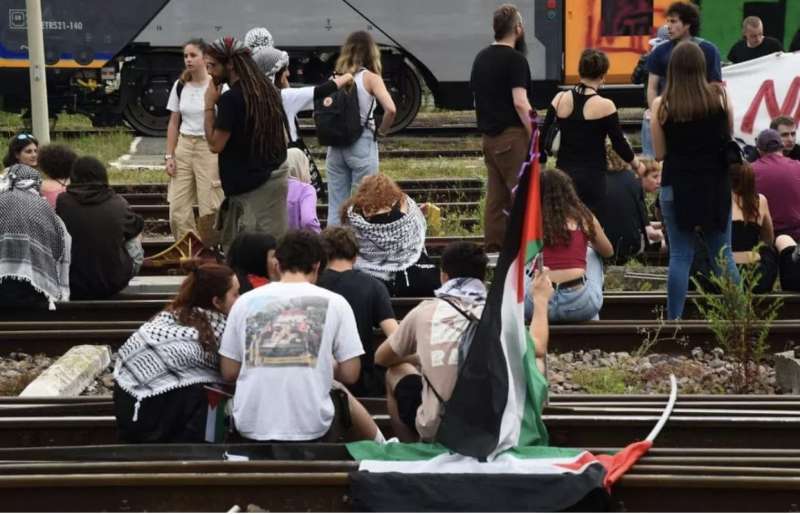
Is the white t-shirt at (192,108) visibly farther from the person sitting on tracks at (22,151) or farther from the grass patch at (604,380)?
the grass patch at (604,380)

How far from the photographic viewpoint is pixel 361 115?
1007 cm

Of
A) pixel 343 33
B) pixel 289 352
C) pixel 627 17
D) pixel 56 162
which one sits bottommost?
pixel 289 352

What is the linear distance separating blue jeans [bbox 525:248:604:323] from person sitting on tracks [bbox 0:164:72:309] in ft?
9.36

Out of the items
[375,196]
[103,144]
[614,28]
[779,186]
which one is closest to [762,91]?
[779,186]

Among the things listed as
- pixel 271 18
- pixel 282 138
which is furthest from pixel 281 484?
pixel 271 18

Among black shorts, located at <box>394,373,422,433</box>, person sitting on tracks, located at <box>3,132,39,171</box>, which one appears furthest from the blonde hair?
black shorts, located at <box>394,373,422,433</box>

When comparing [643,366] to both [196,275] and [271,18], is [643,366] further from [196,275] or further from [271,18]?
[271,18]

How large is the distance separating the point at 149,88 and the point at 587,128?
9.20 m

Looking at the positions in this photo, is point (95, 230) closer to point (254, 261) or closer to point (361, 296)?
point (254, 261)

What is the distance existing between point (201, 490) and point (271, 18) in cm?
1231

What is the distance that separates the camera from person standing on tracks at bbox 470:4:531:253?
9.83 metres

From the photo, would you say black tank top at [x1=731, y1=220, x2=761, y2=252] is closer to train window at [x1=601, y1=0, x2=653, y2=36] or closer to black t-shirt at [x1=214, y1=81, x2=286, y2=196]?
black t-shirt at [x1=214, y1=81, x2=286, y2=196]

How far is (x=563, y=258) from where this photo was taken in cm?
855

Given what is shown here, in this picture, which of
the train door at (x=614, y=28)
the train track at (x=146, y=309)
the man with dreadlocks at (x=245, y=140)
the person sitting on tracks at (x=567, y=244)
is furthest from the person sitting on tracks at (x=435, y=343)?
the train door at (x=614, y=28)
